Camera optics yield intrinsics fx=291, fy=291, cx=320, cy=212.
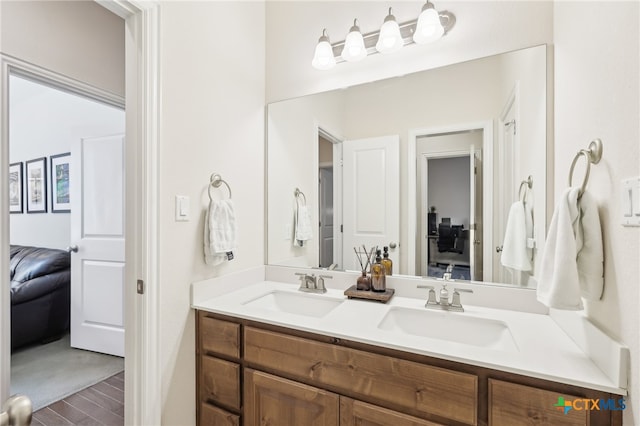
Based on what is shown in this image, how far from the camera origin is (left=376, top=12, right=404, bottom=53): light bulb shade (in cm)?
146

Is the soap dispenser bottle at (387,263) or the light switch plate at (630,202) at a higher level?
the light switch plate at (630,202)

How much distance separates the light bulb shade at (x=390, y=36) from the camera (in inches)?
57.4

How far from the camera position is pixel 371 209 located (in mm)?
1665

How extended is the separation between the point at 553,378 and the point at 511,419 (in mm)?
171

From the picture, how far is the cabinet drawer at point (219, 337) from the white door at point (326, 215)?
0.66 m

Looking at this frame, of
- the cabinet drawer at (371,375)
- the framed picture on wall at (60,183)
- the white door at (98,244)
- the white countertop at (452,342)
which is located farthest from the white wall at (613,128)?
the framed picture on wall at (60,183)

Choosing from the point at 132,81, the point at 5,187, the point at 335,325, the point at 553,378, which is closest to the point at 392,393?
the point at 335,325

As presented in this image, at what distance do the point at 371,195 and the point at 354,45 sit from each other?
815 mm

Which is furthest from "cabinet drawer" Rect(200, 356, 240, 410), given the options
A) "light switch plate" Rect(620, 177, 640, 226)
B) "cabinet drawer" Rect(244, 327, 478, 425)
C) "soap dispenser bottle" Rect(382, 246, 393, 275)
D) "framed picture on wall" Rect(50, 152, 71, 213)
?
"framed picture on wall" Rect(50, 152, 71, 213)

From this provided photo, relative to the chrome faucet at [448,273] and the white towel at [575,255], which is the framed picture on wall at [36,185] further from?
the white towel at [575,255]

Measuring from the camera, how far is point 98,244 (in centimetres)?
244

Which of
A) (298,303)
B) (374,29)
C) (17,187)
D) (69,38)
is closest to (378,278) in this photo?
(298,303)

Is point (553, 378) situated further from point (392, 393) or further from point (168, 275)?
point (168, 275)

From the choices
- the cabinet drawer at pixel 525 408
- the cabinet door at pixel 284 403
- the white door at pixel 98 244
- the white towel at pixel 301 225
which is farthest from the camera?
the white door at pixel 98 244
